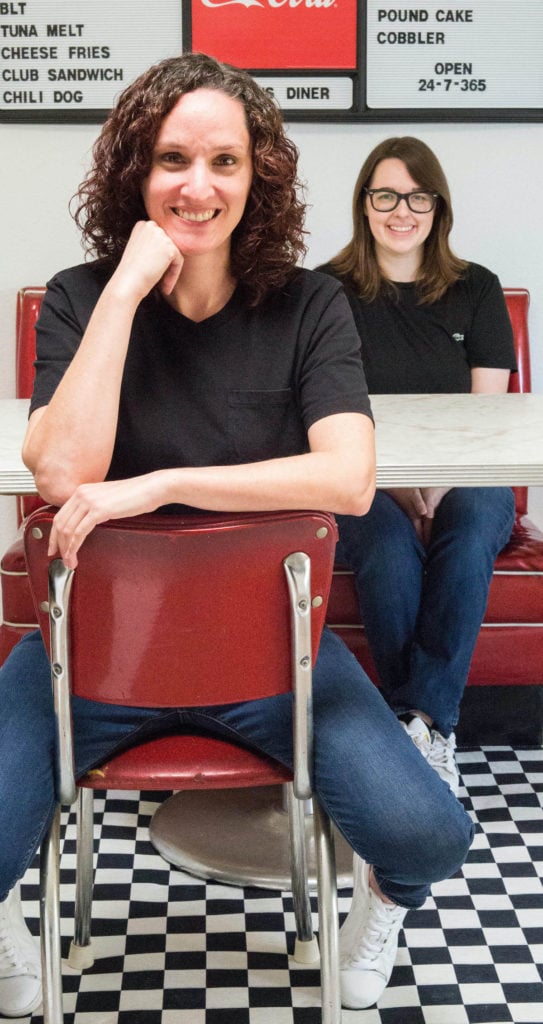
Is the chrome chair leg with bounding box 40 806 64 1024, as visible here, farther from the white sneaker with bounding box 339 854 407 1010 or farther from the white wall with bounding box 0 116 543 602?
the white wall with bounding box 0 116 543 602

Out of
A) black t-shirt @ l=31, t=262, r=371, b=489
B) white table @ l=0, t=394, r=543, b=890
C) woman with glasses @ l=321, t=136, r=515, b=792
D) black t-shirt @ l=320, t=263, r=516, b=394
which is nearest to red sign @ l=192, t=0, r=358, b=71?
woman with glasses @ l=321, t=136, r=515, b=792

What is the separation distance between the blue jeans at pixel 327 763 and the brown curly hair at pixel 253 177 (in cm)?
62

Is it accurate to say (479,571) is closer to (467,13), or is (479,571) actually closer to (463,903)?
(463,903)

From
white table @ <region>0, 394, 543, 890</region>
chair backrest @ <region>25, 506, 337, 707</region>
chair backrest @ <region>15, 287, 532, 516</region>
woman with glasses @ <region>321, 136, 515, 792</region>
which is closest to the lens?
chair backrest @ <region>25, 506, 337, 707</region>

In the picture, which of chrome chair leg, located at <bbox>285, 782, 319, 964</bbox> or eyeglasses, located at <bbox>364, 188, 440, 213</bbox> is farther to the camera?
eyeglasses, located at <bbox>364, 188, 440, 213</bbox>

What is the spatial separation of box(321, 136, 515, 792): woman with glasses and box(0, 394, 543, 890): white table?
0.25m

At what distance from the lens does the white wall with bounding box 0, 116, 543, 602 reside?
10.3ft

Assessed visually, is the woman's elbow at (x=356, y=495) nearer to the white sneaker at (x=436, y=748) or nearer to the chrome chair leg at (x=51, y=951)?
the chrome chair leg at (x=51, y=951)

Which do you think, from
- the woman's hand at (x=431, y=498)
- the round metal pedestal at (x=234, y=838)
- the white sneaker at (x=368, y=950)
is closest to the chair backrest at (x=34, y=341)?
the woman's hand at (x=431, y=498)

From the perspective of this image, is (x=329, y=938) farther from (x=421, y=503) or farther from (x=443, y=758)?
(x=421, y=503)

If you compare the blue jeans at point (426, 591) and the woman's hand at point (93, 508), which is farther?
the blue jeans at point (426, 591)

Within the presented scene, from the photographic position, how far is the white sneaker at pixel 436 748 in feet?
7.08

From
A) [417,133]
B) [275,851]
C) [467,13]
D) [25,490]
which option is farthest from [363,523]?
[467,13]

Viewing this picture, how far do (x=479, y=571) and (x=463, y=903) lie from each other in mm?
632
